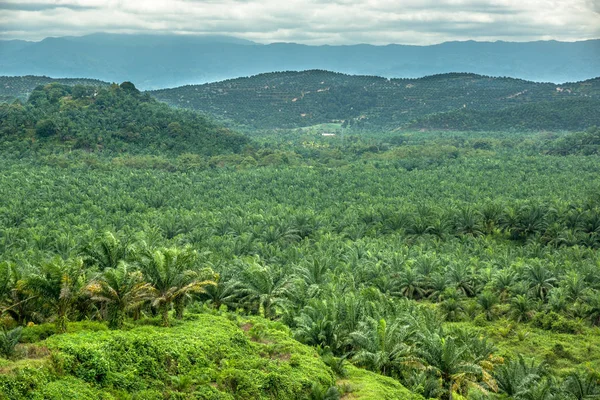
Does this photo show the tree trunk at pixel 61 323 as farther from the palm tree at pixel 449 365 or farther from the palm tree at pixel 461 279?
the palm tree at pixel 461 279

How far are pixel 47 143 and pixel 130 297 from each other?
323 ft

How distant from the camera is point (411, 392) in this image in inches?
1055

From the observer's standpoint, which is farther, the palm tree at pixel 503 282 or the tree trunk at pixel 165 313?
the palm tree at pixel 503 282

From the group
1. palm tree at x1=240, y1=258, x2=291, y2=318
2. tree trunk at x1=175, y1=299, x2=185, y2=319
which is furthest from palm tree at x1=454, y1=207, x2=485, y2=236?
tree trunk at x1=175, y1=299, x2=185, y2=319

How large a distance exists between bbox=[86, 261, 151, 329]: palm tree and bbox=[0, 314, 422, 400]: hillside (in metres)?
1.49

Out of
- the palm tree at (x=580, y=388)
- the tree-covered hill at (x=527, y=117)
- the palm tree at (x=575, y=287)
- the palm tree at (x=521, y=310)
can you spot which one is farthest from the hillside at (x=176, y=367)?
the tree-covered hill at (x=527, y=117)

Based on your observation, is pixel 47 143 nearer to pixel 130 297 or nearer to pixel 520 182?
pixel 520 182

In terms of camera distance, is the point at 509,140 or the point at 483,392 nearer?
the point at 483,392

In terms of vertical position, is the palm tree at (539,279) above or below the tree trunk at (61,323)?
below

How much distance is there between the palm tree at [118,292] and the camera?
26578 mm

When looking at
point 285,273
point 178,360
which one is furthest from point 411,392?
point 285,273

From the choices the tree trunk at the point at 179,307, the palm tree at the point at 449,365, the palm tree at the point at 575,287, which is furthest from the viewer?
the palm tree at the point at 575,287

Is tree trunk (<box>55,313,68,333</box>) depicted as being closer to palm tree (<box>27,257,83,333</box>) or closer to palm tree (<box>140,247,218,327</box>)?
palm tree (<box>27,257,83,333</box>)

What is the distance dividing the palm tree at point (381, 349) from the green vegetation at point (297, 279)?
0.10m
